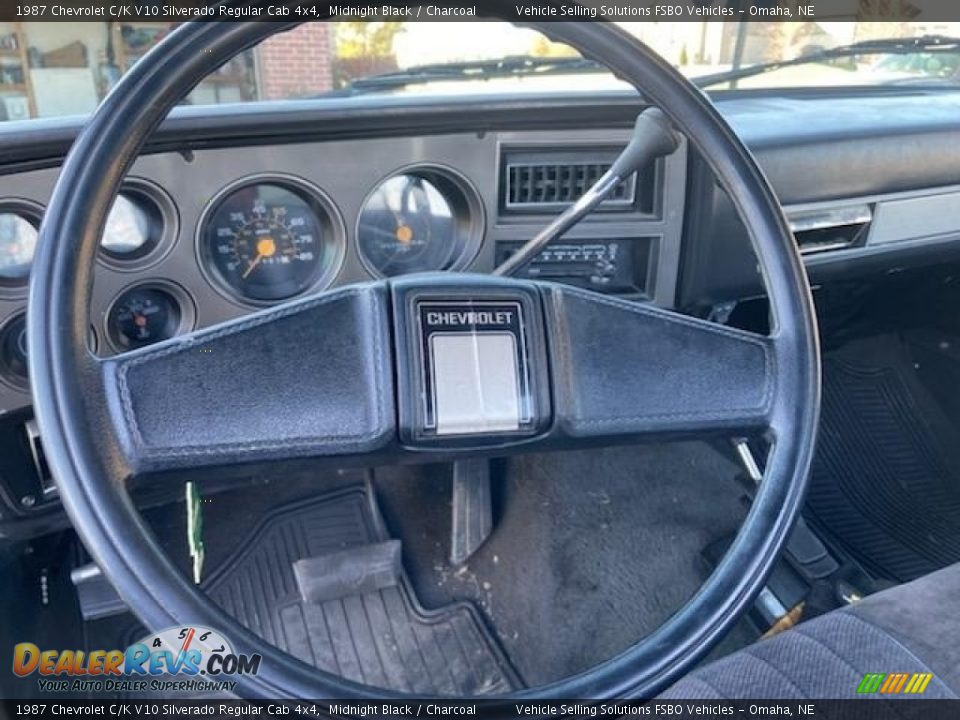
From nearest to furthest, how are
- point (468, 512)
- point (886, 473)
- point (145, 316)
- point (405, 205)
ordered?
point (145, 316)
point (405, 205)
point (468, 512)
point (886, 473)

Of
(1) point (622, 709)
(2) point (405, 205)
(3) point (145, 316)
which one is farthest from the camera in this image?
(2) point (405, 205)

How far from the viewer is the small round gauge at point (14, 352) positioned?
1416 mm

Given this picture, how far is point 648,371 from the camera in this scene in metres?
1.15

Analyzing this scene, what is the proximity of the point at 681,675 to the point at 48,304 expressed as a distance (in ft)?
2.43

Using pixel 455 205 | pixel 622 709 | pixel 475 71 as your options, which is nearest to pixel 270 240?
pixel 455 205

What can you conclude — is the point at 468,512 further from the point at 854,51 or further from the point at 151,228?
the point at 854,51

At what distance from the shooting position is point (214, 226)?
154 cm

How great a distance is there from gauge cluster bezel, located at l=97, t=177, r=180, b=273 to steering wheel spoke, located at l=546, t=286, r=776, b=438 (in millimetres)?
663

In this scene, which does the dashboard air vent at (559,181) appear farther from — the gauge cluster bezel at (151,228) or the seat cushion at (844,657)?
the seat cushion at (844,657)

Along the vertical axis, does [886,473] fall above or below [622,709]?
below

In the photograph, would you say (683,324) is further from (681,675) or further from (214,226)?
(214,226)

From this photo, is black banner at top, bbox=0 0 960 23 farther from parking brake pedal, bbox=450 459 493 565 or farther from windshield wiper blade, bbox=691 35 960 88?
parking brake pedal, bbox=450 459 493 565

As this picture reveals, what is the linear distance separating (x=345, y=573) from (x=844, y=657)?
3.55 feet

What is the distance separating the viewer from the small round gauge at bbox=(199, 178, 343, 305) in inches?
60.7
